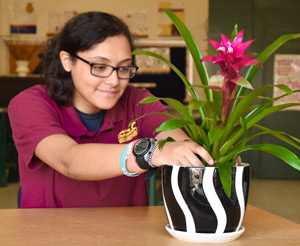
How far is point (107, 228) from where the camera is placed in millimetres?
1004

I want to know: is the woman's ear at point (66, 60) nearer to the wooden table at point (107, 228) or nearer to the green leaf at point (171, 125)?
the wooden table at point (107, 228)

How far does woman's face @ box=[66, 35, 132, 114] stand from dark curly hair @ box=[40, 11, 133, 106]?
3 cm

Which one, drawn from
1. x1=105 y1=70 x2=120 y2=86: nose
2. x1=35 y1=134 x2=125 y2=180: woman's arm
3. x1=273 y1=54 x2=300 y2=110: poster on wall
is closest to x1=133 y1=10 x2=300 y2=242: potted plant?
x1=35 y1=134 x2=125 y2=180: woman's arm

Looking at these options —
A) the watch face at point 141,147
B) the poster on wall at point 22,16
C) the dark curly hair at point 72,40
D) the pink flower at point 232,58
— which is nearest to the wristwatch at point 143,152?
the watch face at point 141,147

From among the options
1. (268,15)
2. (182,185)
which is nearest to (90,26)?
(182,185)

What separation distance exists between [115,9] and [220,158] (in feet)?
20.9

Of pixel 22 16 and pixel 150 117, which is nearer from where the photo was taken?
pixel 150 117

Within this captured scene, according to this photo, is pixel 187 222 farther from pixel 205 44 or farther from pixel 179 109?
pixel 205 44

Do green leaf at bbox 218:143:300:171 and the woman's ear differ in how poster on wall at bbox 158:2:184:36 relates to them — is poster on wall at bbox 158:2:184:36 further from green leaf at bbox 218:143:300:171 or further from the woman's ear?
green leaf at bbox 218:143:300:171

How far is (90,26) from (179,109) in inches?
25.1

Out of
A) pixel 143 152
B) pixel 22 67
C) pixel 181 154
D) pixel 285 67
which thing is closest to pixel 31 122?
pixel 143 152

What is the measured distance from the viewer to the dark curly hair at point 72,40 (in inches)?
55.6

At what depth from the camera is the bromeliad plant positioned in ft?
2.82

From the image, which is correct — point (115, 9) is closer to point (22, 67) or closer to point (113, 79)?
point (22, 67)
